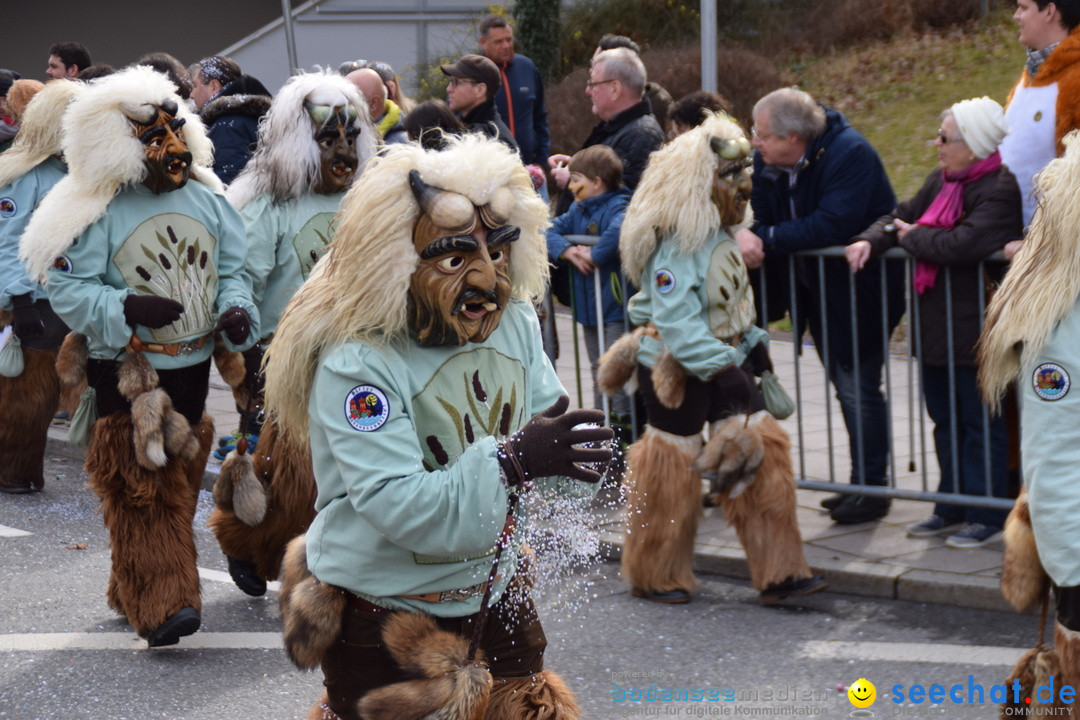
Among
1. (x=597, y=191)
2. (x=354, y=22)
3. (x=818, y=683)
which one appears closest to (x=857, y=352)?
(x=597, y=191)

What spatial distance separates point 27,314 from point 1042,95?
4774 mm

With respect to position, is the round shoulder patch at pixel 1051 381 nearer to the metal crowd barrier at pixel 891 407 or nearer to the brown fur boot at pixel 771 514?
the brown fur boot at pixel 771 514

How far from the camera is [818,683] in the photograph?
4496 mm

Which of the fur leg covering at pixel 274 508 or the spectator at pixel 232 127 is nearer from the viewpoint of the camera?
the fur leg covering at pixel 274 508

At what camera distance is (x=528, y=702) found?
114 inches

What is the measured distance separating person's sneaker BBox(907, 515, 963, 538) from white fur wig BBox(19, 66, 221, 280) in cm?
349

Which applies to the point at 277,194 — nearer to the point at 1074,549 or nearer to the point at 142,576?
the point at 142,576

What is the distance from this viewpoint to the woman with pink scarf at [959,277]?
5.57m

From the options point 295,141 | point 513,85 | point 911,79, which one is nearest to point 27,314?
point 295,141

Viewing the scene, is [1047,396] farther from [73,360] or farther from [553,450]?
[73,360]

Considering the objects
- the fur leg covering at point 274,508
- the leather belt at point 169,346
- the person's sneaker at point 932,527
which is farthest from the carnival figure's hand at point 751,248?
the leather belt at point 169,346

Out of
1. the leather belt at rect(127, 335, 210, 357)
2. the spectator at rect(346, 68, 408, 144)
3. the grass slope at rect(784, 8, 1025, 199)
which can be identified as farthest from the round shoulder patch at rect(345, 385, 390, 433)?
the grass slope at rect(784, 8, 1025, 199)

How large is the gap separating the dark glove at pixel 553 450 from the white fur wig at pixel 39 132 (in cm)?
425

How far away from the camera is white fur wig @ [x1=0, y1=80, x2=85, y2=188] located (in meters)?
6.23
